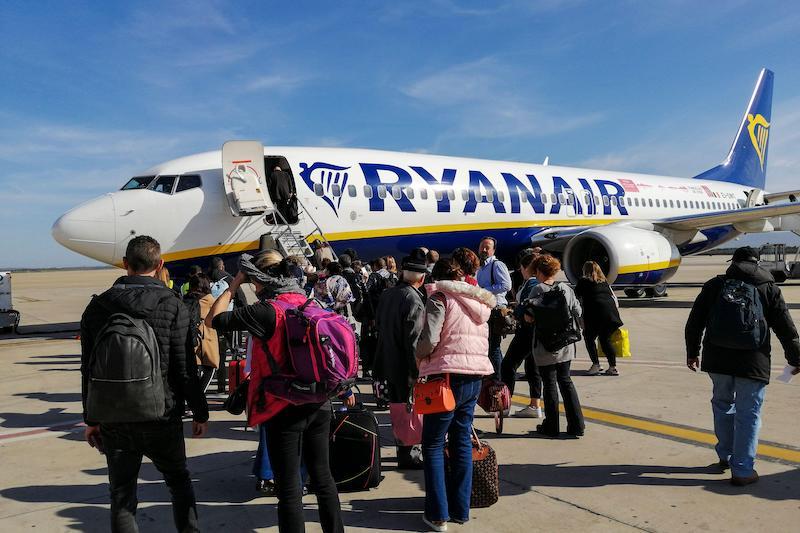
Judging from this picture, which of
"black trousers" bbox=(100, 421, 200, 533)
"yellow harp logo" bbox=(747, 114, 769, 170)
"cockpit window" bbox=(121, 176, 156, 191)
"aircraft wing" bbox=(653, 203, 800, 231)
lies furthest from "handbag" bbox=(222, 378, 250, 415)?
"yellow harp logo" bbox=(747, 114, 769, 170)

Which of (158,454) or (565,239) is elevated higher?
(565,239)

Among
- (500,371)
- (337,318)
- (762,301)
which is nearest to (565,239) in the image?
(500,371)

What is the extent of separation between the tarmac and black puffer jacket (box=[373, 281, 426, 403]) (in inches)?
33.3

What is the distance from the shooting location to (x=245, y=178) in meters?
10.8

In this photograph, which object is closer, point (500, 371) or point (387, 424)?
point (387, 424)

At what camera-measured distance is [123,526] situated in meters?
2.94

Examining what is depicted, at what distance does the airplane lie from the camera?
1040 cm

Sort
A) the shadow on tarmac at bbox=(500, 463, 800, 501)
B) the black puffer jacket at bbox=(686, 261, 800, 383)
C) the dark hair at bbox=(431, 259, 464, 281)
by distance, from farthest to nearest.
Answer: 1. the black puffer jacket at bbox=(686, 261, 800, 383)
2. the shadow on tarmac at bbox=(500, 463, 800, 501)
3. the dark hair at bbox=(431, 259, 464, 281)

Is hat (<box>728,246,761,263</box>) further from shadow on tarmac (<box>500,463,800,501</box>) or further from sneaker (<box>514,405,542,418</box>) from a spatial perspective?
sneaker (<box>514,405,542,418</box>)

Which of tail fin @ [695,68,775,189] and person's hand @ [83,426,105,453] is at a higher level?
tail fin @ [695,68,775,189]

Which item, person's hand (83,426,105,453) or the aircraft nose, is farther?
the aircraft nose

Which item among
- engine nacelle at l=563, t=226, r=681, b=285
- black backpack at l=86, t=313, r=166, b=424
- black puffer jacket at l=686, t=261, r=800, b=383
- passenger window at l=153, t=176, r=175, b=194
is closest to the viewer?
black backpack at l=86, t=313, r=166, b=424

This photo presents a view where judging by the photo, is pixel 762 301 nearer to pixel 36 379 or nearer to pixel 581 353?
pixel 581 353

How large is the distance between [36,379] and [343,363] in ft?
24.0
